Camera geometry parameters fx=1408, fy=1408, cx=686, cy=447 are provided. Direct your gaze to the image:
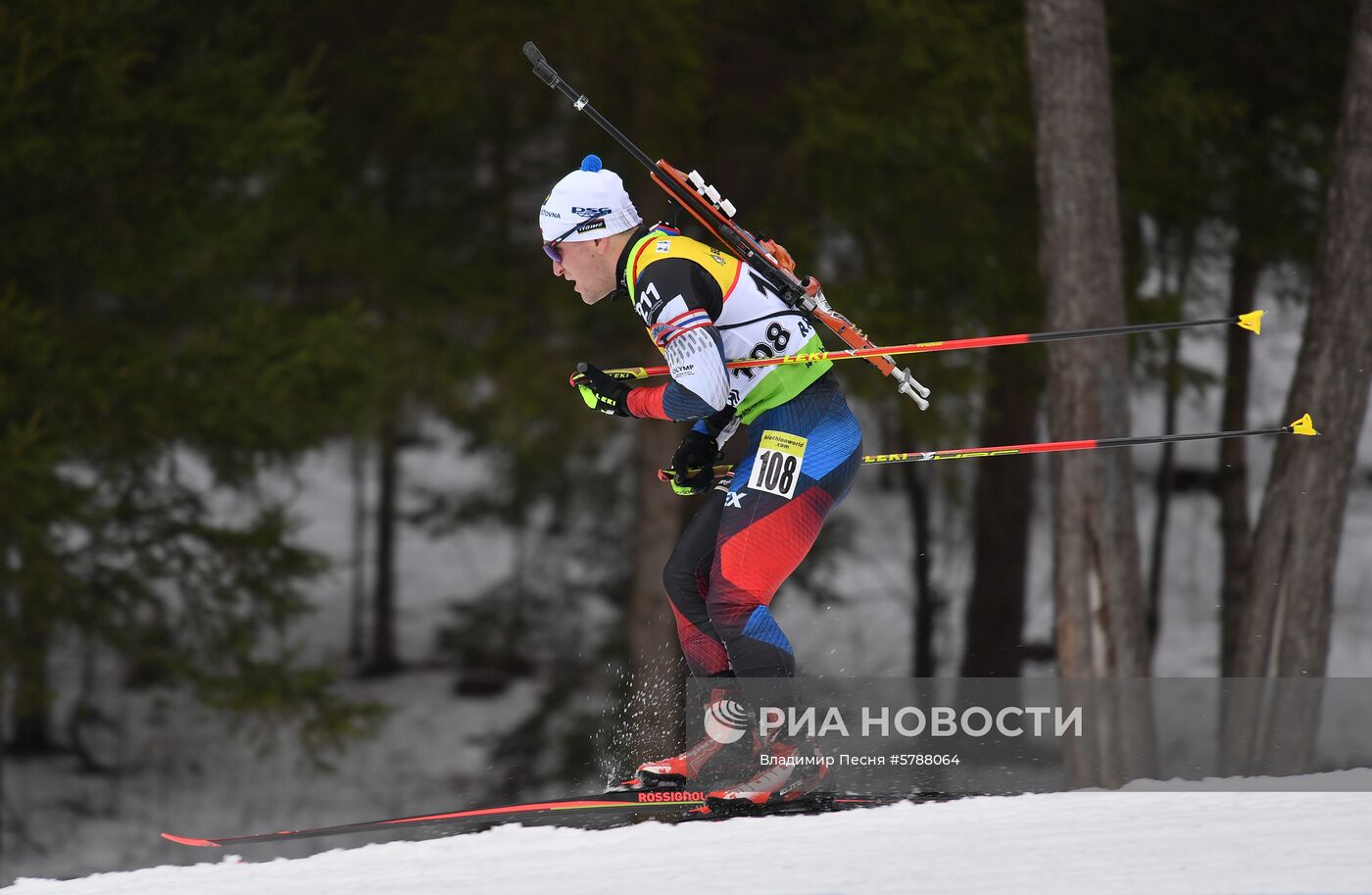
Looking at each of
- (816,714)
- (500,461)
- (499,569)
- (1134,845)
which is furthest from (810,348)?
(499,569)

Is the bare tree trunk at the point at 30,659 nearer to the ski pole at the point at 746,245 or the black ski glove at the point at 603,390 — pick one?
the black ski glove at the point at 603,390

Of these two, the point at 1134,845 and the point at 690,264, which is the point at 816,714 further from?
the point at 690,264

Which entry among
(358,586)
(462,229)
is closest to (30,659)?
(462,229)

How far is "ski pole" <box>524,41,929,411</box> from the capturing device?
4332 mm

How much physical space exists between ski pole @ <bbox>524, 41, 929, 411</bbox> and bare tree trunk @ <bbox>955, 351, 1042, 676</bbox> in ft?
19.8

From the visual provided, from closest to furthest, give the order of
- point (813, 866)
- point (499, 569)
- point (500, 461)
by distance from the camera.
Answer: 1. point (813, 866)
2. point (500, 461)
3. point (499, 569)

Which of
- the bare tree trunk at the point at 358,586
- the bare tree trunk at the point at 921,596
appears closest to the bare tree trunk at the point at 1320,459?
the bare tree trunk at the point at 921,596

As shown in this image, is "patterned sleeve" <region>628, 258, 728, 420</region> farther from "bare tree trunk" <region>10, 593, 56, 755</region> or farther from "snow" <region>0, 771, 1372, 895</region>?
"bare tree trunk" <region>10, 593, 56, 755</region>

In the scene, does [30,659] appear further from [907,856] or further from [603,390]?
[907,856]

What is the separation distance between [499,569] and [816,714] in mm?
14452

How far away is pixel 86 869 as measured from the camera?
10.6 m

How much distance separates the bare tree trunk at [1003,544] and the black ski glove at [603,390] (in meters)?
6.54

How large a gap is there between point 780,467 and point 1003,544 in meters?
7.28

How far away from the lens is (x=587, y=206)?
4.11 metres
